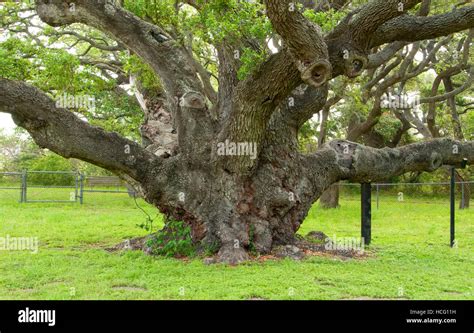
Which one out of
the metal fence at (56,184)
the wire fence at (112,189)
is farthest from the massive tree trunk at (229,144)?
the wire fence at (112,189)

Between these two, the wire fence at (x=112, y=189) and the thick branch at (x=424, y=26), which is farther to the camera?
the wire fence at (x=112, y=189)

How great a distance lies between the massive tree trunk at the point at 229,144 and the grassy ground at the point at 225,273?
A: 0.99 metres

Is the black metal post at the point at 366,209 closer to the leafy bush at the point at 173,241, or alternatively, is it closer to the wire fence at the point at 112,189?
the leafy bush at the point at 173,241

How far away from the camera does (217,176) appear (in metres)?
8.76

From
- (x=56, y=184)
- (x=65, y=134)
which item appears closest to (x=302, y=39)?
(x=65, y=134)

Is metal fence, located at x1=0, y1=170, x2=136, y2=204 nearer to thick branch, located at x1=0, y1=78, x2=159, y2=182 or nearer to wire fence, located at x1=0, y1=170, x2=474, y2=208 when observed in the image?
wire fence, located at x1=0, y1=170, x2=474, y2=208

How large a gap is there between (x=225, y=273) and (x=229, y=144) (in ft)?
7.54

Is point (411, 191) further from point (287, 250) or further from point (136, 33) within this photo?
point (136, 33)

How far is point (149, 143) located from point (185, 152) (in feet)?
5.84

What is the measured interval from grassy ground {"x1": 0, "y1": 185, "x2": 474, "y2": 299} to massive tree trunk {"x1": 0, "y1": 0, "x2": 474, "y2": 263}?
0.99 metres

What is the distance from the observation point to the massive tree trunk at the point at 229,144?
779cm

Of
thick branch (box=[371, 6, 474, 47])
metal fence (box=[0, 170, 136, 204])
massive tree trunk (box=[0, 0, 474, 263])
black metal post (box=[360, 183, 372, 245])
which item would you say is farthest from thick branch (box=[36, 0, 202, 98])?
metal fence (box=[0, 170, 136, 204])

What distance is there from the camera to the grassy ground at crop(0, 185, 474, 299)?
6.15 meters
